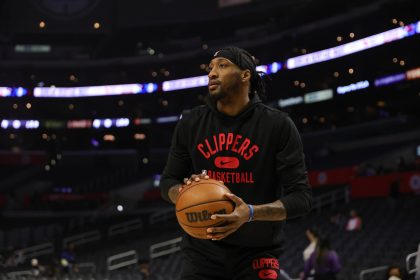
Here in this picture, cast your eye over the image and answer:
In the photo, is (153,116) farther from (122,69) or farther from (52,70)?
(52,70)

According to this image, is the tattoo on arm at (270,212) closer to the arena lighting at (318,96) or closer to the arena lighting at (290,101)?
the arena lighting at (318,96)

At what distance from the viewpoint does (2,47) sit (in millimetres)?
46188

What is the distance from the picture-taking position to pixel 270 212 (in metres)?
3.34

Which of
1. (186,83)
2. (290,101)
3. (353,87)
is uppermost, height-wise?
(186,83)

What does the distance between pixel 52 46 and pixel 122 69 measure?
6.45 meters

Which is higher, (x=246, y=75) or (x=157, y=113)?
(x=157, y=113)

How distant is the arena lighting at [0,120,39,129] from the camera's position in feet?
137

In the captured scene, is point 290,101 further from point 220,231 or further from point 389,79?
point 220,231

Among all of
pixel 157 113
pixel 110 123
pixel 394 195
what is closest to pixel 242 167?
pixel 394 195

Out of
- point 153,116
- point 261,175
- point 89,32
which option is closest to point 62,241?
point 153,116

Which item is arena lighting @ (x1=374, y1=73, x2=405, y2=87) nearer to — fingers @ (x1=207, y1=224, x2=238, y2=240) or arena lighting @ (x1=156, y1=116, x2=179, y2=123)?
arena lighting @ (x1=156, y1=116, x2=179, y2=123)

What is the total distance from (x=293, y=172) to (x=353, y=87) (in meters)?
29.9

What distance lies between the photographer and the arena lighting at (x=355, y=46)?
2866cm

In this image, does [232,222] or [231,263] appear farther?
[231,263]
